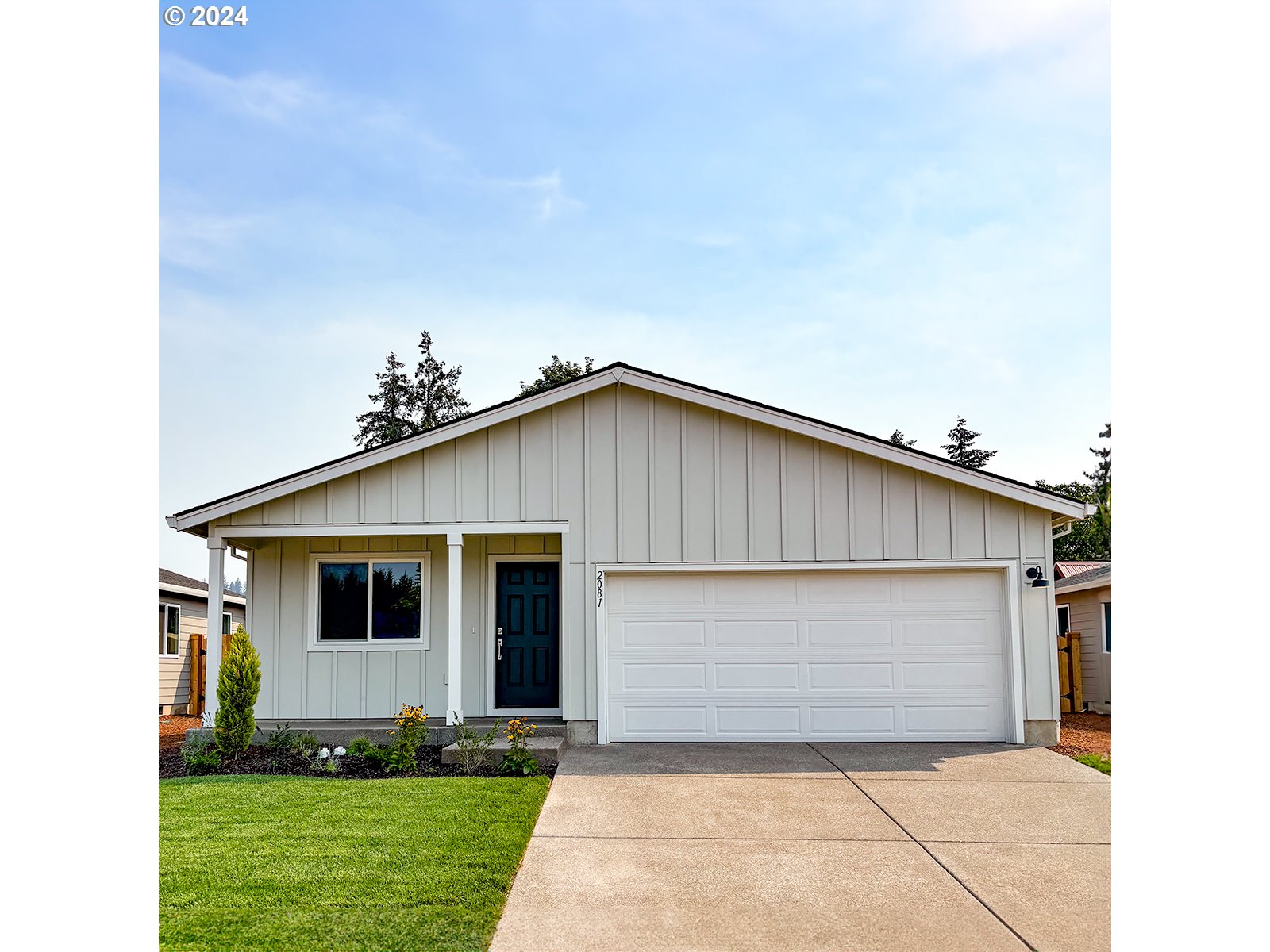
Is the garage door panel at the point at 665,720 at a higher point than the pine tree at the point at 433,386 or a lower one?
lower

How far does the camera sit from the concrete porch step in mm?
9945

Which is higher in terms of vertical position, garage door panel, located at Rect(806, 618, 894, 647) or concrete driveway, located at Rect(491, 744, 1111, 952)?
garage door panel, located at Rect(806, 618, 894, 647)

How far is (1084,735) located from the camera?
12.4 metres

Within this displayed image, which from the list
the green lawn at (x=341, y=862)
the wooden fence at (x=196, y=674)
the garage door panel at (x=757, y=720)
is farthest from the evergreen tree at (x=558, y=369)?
the green lawn at (x=341, y=862)

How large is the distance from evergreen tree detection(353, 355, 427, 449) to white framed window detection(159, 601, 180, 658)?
18.6m

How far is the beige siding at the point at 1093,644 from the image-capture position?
1571cm

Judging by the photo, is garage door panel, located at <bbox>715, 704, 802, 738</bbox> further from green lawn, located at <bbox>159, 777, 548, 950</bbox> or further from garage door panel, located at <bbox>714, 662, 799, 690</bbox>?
green lawn, located at <bbox>159, 777, 548, 950</bbox>

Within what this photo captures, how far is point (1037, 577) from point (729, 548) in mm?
3495

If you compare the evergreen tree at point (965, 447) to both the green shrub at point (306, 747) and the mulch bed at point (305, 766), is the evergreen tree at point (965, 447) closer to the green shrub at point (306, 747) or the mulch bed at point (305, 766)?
the mulch bed at point (305, 766)

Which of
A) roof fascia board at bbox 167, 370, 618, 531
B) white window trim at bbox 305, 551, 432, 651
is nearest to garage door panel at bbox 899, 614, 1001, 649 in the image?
roof fascia board at bbox 167, 370, 618, 531

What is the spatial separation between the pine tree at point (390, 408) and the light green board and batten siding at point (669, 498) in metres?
26.7

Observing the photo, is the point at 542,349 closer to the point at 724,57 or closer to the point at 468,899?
the point at 724,57
